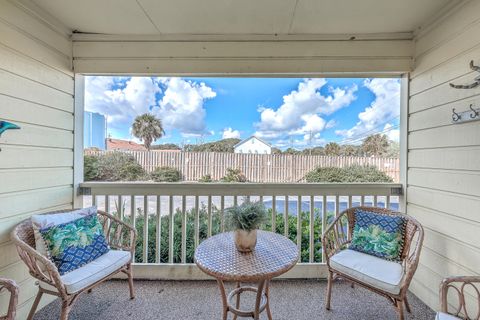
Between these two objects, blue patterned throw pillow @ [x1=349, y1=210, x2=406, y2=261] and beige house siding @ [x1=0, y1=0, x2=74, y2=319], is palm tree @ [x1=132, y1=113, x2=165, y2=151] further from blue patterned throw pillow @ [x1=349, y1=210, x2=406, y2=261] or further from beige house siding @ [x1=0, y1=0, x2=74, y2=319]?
blue patterned throw pillow @ [x1=349, y1=210, x2=406, y2=261]

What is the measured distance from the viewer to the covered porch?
5.94 feet

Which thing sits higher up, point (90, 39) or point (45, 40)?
point (90, 39)

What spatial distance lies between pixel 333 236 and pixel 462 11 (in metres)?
2.10

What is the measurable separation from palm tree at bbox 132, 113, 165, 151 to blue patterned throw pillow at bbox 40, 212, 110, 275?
98cm

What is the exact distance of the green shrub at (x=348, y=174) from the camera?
257cm

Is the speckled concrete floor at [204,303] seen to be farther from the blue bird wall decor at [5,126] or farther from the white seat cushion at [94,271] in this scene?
the blue bird wall decor at [5,126]

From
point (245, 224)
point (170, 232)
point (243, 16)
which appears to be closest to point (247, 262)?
point (245, 224)

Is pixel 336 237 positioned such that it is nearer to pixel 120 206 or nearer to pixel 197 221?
pixel 197 221

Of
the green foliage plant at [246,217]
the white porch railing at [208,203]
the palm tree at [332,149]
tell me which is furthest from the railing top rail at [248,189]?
the green foliage plant at [246,217]

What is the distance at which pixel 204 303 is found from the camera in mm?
2098

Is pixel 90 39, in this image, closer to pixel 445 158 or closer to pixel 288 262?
pixel 288 262

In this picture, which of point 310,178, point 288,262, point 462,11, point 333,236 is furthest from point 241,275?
point 462,11

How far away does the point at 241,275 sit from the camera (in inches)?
54.4

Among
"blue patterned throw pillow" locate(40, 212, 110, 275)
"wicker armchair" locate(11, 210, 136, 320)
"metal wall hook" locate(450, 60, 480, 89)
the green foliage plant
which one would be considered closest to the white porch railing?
"blue patterned throw pillow" locate(40, 212, 110, 275)
